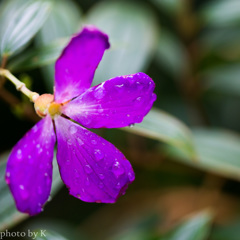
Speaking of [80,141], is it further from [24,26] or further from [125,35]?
[125,35]

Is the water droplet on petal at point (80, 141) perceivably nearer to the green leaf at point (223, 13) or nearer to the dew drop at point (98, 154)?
the dew drop at point (98, 154)

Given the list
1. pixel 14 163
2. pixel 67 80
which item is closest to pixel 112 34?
pixel 67 80

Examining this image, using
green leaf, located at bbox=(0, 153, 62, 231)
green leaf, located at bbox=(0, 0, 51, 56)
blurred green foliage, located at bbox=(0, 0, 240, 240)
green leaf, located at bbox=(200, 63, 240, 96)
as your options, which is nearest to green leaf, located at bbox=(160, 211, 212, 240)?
blurred green foliage, located at bbox=(0, 0, 240, 240)

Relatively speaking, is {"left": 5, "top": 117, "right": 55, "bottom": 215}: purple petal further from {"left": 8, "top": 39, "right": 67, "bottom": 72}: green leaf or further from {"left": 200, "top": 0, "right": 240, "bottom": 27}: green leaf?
{"left": 200, "top": 0, "right": 240, "bottom": 27}: green leaf

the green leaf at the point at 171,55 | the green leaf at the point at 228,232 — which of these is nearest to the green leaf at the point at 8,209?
the green leaf at the point at 228,232

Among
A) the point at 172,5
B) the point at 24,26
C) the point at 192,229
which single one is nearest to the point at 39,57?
the point at 24,26

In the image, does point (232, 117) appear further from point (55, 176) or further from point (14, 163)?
point (14, 163)
